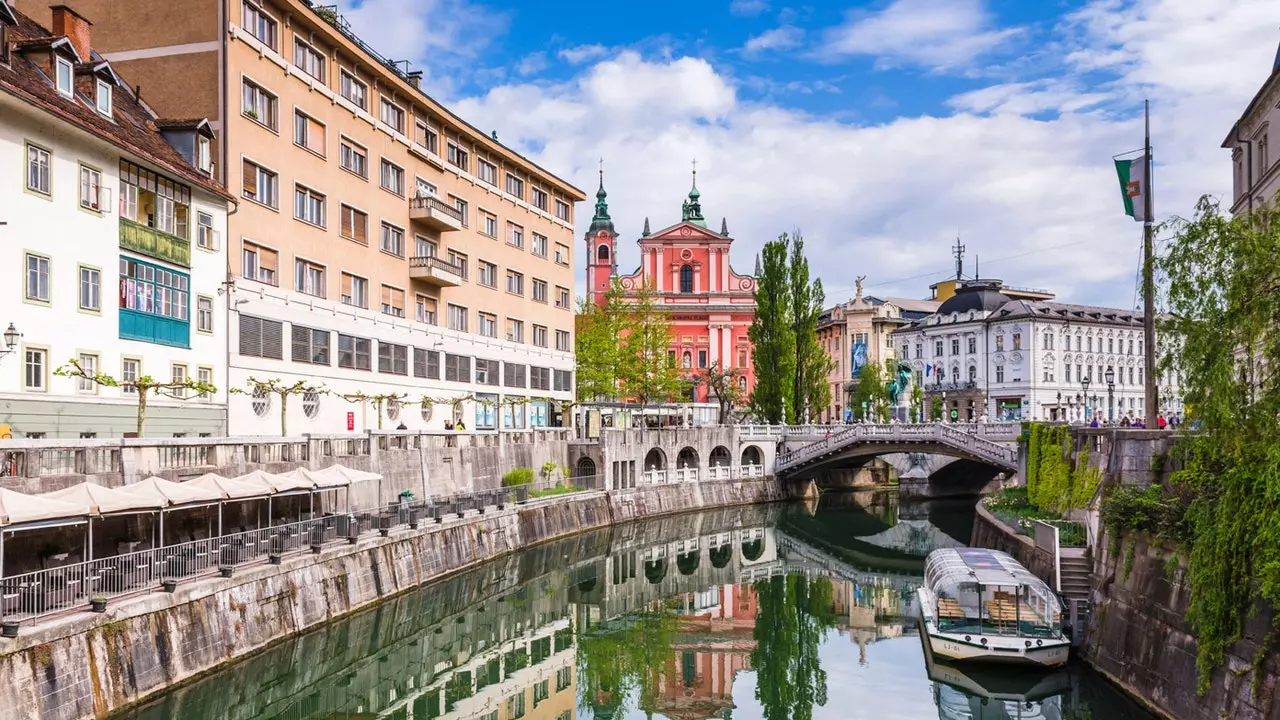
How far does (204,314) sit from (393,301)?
→ 1500cm

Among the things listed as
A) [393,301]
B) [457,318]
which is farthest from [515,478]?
[457,318]

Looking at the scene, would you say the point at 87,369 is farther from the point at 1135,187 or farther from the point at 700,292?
the point at 700,292

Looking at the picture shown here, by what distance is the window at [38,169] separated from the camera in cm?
3119

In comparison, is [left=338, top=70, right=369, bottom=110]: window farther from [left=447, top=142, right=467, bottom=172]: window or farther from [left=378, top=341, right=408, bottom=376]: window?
[left=378, top=341, right=408, bottom=376]: window

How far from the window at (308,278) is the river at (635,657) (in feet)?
47.8

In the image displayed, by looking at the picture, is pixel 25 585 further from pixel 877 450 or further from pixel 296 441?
pixel 877 450

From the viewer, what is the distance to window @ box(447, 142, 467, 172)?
2415 inches

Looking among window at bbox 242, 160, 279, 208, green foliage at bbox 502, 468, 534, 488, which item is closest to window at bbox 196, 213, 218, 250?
window at bbox 242, 160, 279, 208

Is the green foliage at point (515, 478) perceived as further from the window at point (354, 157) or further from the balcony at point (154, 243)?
the balcony at point (154, 243)

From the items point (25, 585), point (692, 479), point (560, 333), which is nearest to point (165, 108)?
point (25, 585)

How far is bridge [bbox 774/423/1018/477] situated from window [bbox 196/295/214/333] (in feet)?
156

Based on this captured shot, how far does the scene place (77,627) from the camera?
21156 millimetres

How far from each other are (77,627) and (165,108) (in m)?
27.6

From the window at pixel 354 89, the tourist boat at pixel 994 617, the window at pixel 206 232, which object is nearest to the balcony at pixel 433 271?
the window at pixel 354 89
